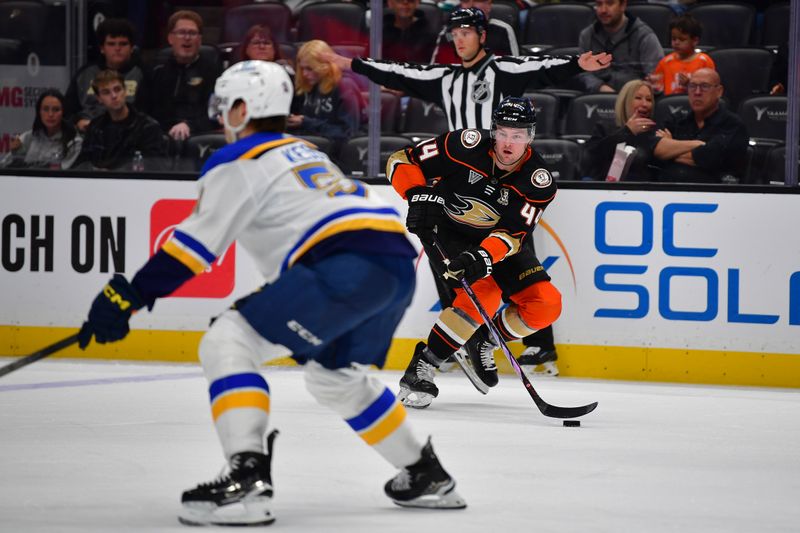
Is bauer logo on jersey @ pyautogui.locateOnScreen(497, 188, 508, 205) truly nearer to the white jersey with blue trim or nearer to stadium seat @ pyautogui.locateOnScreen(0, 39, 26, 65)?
the white jersey with blue trim

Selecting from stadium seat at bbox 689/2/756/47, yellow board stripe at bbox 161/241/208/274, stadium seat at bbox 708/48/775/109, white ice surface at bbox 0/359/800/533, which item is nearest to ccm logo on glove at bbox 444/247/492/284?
white ice surface at bbox 0/359/800/533

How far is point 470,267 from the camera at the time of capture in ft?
15.8

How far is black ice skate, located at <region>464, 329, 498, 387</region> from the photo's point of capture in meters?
5.18

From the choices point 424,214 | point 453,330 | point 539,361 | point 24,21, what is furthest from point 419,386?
point 24,21

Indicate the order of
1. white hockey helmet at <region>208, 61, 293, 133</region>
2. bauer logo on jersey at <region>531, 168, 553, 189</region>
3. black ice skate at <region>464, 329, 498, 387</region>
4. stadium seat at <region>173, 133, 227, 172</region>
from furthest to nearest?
1. stadium seat at <region>173, 133, 227, 172</region>
2. black ice skate at <region>464, 329, 498, 387</region>
3. bauer logo on jersey at <region>531, 168, 553, 189</region>
4. white hockey helmet at <region>208, 61, 293, 133</region>

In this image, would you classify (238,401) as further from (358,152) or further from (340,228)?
(358,152)

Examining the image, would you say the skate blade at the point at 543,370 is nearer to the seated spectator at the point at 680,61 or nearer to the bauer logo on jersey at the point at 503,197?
the bauer logo on jersey at the point at 503,197

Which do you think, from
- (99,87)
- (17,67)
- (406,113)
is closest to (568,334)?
(406,113)

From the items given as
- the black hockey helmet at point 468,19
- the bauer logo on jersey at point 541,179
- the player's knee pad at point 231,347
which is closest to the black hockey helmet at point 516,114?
the bauer logo on jersey at point 541,179

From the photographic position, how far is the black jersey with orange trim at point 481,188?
16.6 feet

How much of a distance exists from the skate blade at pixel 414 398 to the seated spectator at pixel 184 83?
1.88m

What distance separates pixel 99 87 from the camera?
6.38 meters

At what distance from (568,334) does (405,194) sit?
114 cm

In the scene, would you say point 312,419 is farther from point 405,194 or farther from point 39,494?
point 39,494
